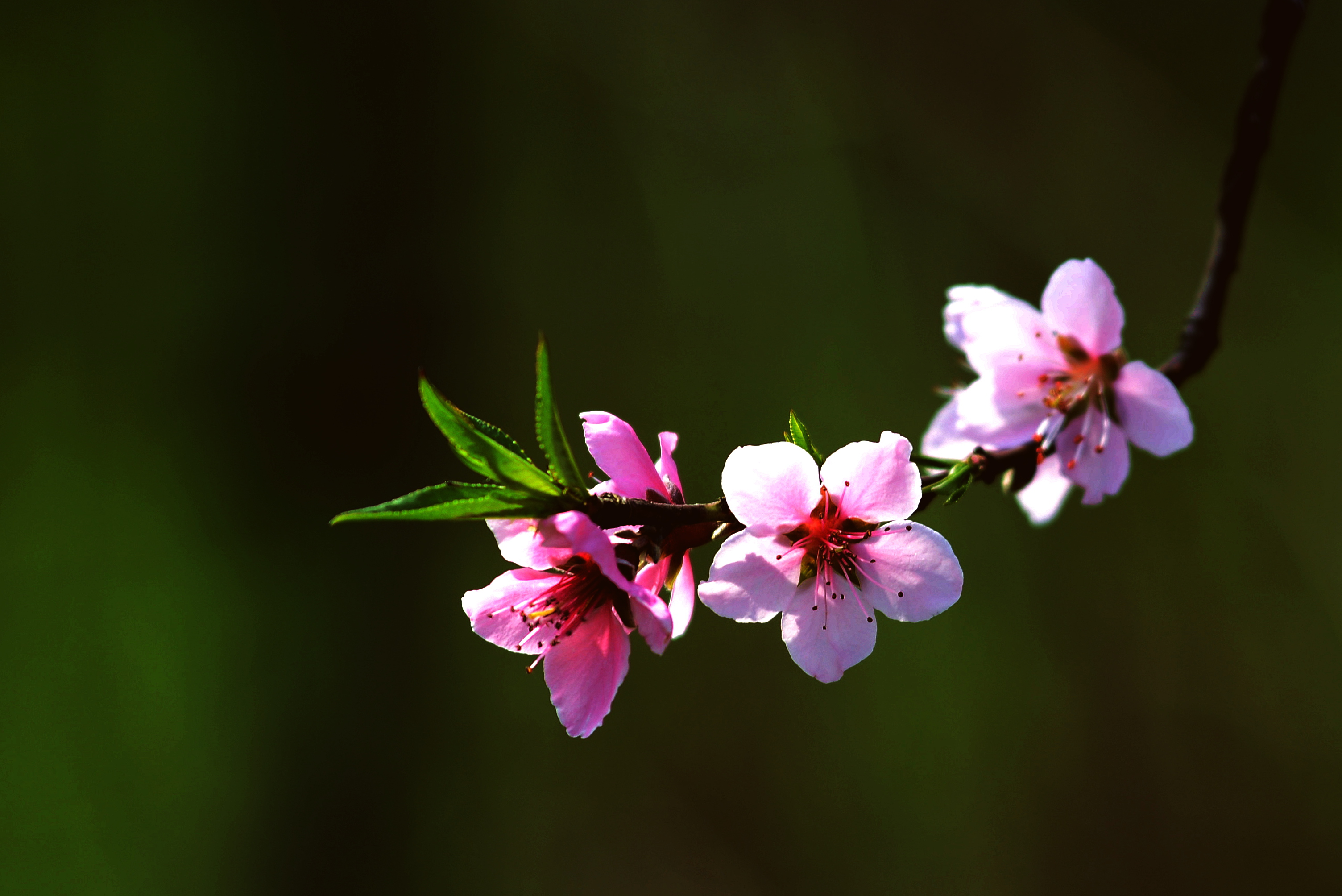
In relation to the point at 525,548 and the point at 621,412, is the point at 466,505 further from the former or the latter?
the point at 621,412

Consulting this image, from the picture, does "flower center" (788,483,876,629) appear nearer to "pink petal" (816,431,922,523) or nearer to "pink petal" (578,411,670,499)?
"pink petal" (816,431,922,523)

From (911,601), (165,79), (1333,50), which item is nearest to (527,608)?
(911,601)

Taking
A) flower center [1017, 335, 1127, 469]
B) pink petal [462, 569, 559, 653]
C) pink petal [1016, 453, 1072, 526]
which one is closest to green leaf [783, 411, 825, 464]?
pink petal [462, 569, 559, 653]

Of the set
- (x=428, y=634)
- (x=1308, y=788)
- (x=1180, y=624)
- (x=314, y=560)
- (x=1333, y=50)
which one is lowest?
(x=1308, y=788)

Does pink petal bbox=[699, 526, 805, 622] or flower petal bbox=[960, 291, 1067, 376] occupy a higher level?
flower petal bbox=[960, 291, 1067, 376]

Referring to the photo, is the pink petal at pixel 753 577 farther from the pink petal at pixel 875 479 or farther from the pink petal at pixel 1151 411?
the pink petal at pixel 1151 411

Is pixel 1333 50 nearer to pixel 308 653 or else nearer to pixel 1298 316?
pixel 1298 316

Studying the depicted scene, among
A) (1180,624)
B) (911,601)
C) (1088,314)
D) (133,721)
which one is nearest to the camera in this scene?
(911,601)
